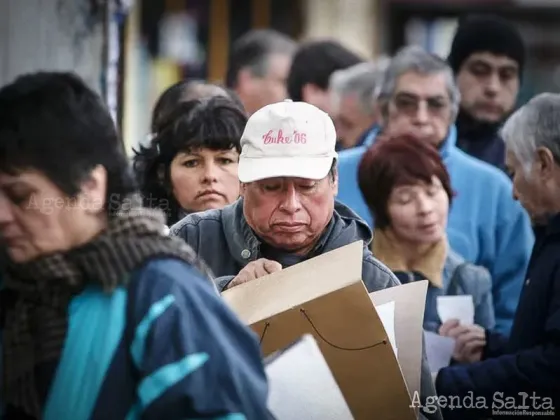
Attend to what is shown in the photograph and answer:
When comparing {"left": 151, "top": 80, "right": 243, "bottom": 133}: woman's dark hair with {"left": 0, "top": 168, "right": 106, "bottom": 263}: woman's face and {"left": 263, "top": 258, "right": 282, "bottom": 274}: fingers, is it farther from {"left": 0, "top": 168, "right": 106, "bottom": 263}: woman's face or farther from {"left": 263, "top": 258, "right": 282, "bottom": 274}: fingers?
{"left": 0, "top": 168, "right": 106, "bottom": 263}: woman's face

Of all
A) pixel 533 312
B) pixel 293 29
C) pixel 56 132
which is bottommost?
pixel 293 29

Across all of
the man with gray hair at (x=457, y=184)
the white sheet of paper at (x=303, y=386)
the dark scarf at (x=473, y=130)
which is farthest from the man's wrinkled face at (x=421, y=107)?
the white sheet of paper at (x=303, y=386)

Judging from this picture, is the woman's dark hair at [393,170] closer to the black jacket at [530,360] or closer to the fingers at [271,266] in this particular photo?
the black jacket at [530,360]

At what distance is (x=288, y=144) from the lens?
12.4 feet

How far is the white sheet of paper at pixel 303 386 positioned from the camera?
122 inches

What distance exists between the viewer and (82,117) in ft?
8.73

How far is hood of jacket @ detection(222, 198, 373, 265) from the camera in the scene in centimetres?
387

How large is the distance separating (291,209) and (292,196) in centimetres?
4

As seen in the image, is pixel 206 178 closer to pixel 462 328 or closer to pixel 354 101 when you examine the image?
pixel 462 328

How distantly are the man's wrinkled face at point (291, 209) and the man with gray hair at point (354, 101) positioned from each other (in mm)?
3085

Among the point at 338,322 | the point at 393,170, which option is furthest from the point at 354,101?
the point at 338,322

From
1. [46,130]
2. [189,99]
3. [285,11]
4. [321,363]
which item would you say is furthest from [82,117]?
[285,11]

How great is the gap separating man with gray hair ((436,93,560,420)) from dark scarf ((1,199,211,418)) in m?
1.79

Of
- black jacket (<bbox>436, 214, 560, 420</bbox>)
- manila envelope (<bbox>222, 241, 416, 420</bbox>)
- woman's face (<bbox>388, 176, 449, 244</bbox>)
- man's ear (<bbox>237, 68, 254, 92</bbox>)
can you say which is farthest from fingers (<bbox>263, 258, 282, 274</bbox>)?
man's ear (<bbox>237, 68, 254, 92</bbox>)
